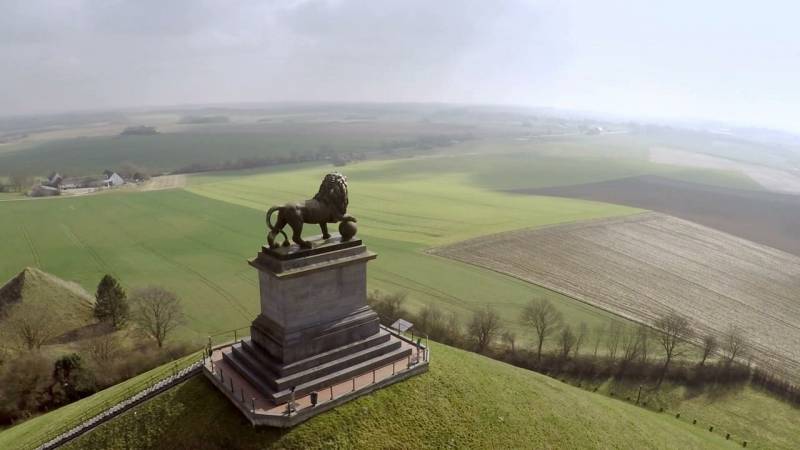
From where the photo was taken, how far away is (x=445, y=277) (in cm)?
4853

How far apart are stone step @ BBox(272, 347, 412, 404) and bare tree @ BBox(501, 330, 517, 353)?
16.4 m

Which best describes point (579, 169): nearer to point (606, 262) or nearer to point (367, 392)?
point (606, 262)

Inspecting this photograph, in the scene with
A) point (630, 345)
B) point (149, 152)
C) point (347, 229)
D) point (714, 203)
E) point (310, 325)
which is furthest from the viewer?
point (149, 152)

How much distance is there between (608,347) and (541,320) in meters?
6.07

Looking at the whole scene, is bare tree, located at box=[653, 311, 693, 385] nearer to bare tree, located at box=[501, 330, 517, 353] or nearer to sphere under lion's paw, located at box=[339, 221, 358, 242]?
bare tree, located at box=[501, 330, 517, 353]

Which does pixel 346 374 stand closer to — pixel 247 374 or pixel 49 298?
pixel 247 374

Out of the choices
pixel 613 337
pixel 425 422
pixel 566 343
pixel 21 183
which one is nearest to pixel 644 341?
pixel 613 337

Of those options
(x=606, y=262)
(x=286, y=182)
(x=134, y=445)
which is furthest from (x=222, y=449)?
(x=286, y=182)

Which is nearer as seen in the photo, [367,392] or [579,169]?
[367,392]

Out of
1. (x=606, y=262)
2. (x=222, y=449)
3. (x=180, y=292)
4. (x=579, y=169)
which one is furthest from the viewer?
(x=579, y=169)

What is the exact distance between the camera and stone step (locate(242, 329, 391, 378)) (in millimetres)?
19469

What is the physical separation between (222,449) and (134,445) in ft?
14.0

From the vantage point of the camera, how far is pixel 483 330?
3625 centimetres

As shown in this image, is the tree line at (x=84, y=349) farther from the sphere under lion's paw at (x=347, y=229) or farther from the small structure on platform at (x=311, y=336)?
the sphere under lion's paw at (x=347, y=229)
